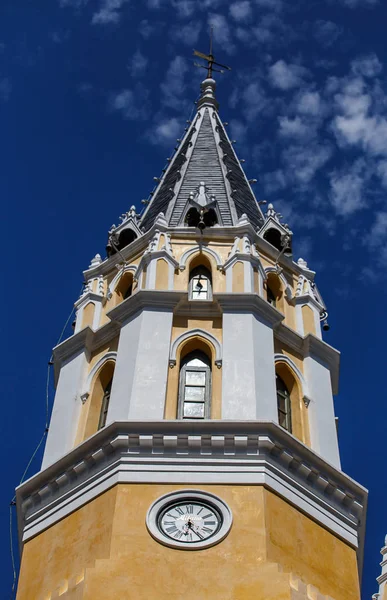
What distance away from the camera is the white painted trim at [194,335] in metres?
30.1

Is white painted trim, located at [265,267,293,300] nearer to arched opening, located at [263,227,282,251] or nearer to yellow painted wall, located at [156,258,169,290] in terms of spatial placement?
arched opening, located at [263,227,282,251]

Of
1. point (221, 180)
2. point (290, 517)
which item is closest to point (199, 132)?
point (221, 180)

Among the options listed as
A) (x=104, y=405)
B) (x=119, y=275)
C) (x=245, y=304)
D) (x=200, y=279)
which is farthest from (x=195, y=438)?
(x=119, y=275)

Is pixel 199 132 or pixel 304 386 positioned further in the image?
pixel 199 132

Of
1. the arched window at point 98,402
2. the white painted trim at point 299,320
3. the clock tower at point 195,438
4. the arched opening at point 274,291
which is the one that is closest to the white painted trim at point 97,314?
the clock tower at point 195,438

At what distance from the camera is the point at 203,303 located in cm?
3177

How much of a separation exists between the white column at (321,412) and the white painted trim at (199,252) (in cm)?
379

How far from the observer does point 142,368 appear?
29.5m

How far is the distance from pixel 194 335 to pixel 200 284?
2912 mm

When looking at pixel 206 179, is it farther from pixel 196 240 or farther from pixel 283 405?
pixel 283 405

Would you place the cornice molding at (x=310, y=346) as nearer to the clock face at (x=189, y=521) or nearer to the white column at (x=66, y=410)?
the white column at (x=66, y=410)

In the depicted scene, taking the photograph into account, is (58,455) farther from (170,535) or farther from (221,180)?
(221,180)

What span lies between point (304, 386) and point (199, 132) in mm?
15726

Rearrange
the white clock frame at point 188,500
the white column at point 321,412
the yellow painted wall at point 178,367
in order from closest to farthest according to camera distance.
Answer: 1. the white clock frame at point 188,500
2. the yellow painted wall at point 178,367
3. the white column at point 321,412
